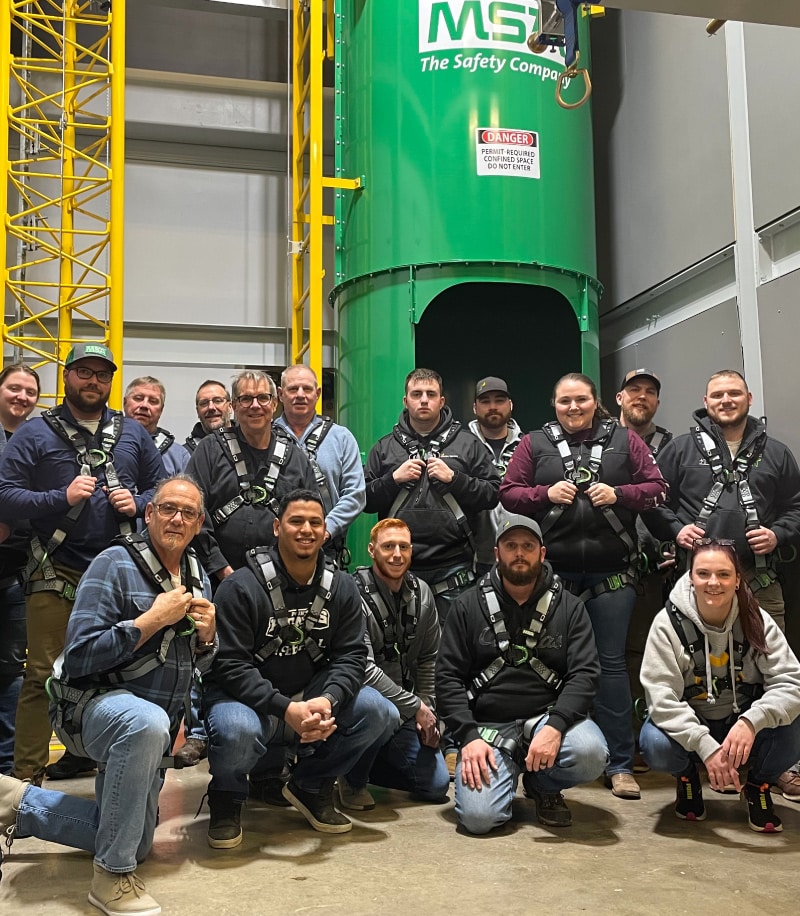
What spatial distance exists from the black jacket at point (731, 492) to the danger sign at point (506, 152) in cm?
264

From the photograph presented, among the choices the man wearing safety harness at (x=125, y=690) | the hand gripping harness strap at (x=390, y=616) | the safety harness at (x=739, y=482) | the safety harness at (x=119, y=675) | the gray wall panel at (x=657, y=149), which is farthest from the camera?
the gray wall panel at (x=657, y=149)

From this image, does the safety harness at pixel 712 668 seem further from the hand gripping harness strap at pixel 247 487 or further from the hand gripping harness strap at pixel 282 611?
the hand gripping harness strap at pixel 247 487

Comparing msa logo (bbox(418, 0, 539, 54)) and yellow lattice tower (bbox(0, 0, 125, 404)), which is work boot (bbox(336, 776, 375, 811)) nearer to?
msa logo (bbox(418, 0, 539, 54))

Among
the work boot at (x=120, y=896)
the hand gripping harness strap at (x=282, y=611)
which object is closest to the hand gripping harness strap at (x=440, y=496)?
the hand gripping harness strap at (x=282, y=611)

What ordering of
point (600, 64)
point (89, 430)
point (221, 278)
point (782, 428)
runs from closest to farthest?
point (89, 430) < point (782, 428) < point (600, 64) < point (221, 278)

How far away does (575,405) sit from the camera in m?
4.45

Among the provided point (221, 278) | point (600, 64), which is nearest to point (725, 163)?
point (600, 64)

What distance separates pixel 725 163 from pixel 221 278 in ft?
17.7

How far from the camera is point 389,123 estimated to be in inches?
259

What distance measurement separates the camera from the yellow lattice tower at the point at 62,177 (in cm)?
906

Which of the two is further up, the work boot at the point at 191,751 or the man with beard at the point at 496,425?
the man with beard at the point at 496,425

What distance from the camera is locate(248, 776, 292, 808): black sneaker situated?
13.3 ft

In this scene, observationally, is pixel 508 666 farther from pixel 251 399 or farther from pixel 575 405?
pixel 251 399

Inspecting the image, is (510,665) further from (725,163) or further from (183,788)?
(725,163)
